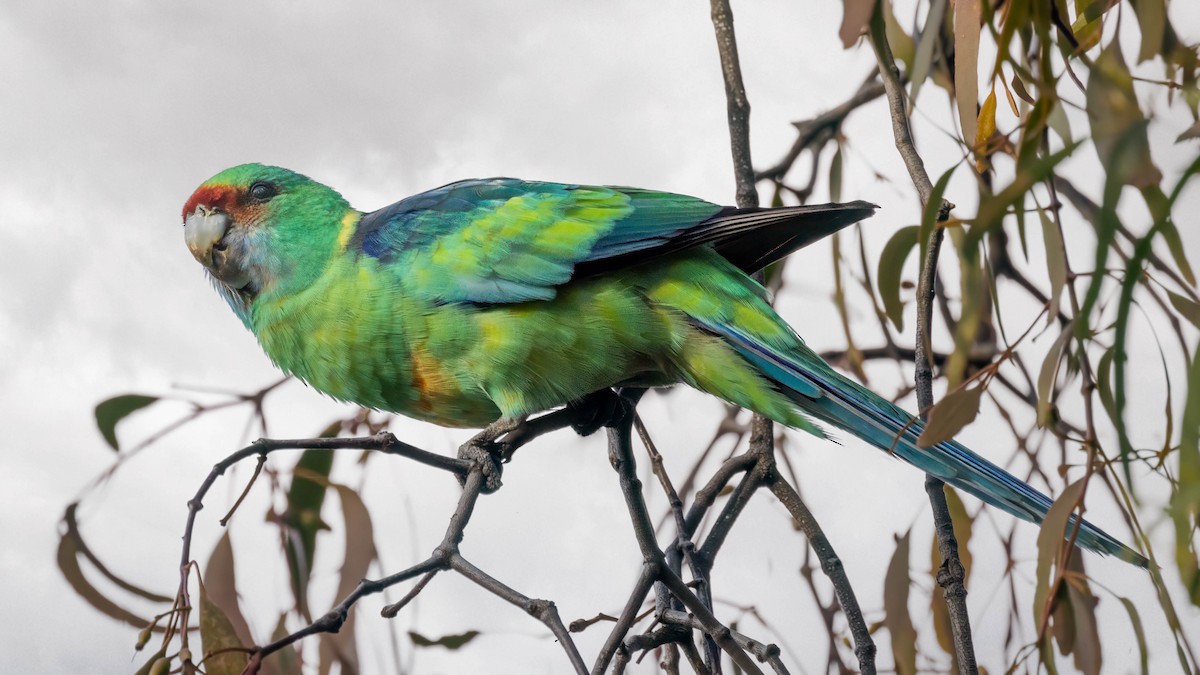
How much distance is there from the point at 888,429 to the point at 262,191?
1252 millimetres

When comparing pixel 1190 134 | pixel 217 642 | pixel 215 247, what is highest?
pixel 215 247

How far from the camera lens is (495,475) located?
1674 millimetres

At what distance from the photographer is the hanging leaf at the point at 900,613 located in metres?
1.67

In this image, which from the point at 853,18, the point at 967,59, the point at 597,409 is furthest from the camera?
the point at 597,409

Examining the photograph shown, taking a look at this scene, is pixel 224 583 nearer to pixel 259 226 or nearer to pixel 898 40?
pixel 259 226

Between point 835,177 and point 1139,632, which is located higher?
point 835,177

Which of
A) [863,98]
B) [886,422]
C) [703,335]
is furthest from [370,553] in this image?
[863,98]

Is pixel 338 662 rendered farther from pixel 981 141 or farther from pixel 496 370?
pixel 981 141

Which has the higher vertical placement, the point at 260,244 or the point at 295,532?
the point at 260,244

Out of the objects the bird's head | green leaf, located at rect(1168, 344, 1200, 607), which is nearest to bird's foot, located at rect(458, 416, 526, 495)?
the bird's head

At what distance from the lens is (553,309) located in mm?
1736

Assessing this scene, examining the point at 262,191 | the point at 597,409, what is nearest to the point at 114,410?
the point at 262,191

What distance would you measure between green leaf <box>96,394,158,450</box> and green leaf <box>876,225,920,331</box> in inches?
42.8

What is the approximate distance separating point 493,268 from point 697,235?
34cm
